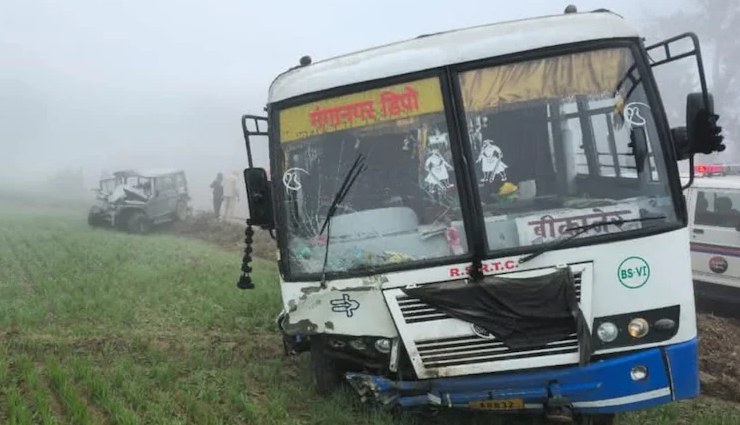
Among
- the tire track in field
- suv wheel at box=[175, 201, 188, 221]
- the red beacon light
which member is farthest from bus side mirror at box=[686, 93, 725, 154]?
suv wheel at box=[175, 201, 188, 221]

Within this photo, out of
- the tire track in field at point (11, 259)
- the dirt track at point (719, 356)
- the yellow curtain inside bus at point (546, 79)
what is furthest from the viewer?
the tire track in field at point (11, 259)

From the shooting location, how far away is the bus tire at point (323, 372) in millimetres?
4551

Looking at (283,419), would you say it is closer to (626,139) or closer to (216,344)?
(216,344)

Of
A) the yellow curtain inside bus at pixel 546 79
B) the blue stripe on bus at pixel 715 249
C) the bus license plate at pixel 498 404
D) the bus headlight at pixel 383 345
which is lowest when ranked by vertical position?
the blue stripe on bus at pixel 715 249

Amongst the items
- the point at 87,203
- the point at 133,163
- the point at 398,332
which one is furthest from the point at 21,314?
the point at 133,163

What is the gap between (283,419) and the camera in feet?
14.2

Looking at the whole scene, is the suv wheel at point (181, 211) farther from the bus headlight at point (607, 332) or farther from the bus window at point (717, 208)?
the bus headlight at point (607, 332)

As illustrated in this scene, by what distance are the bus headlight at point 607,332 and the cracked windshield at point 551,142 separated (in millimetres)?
585

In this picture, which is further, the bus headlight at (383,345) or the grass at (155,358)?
the grass at (155,358)

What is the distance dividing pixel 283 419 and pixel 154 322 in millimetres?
2964

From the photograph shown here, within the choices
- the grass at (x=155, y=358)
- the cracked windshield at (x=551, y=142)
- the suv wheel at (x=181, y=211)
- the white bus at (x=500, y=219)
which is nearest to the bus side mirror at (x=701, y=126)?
the white bus at (x=500, y=219)

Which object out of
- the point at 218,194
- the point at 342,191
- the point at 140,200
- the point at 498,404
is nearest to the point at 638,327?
the point at 498,404

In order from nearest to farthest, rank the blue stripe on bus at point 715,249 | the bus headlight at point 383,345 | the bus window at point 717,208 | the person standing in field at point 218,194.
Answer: the bus headlight at point 383,345
the blue stripe on bus at point 715,249
the bus window at point 717,208
the person standing in field at point 218,194

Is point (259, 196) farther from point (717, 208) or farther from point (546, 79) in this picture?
point (717, 208)
